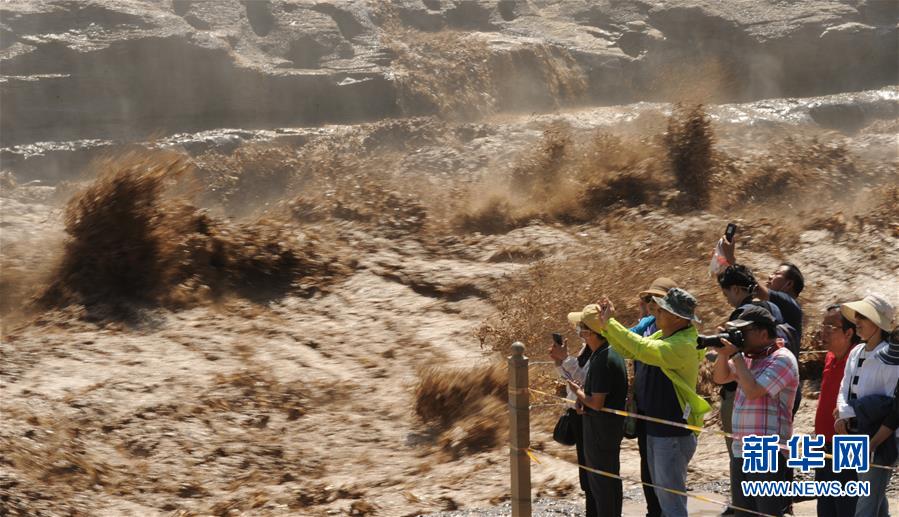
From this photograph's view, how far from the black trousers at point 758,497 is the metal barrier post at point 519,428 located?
3.02 feet

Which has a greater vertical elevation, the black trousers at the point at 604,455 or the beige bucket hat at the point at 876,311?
the beige bucket hat at the point at 876,311

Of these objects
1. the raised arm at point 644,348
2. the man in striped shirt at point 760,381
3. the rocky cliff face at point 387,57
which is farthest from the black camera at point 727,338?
the rocky cliff face at point 387,57

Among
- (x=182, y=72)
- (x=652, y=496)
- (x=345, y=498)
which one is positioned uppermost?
(x=182, y=72)

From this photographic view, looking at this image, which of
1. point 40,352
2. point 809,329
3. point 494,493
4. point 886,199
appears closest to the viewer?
point 494,493

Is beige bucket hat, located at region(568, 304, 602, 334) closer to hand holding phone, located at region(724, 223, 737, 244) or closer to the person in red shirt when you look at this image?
the person in red shirt

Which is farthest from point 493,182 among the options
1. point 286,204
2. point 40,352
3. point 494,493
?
point 494,493

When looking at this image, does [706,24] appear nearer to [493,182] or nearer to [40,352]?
[493,182]

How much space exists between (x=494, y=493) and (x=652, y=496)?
68.6 inches

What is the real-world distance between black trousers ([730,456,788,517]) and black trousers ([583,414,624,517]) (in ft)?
2.10

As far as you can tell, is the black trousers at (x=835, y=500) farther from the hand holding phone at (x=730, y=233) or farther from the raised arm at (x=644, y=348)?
the hand holding phone at (x=730, y=233)

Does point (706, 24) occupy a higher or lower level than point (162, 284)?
higher

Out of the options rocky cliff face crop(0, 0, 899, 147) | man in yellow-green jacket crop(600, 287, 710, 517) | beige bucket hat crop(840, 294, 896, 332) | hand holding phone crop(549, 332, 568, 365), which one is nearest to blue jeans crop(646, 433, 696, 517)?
man in yellow-green jacket crop(600, 287, 710, 517)

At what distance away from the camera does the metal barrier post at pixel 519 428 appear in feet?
17.8

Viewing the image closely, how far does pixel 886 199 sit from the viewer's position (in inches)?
517
